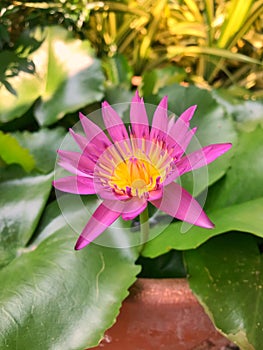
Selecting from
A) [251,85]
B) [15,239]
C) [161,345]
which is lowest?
[251,85]

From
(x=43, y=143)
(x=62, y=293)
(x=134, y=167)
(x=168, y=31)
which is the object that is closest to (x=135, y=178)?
(x=134, y=167)

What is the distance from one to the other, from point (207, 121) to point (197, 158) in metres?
0.20

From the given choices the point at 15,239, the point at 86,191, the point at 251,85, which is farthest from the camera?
the point at 251,85

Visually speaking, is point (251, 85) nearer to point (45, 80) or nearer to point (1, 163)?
point (45, 80)

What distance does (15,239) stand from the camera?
47cm

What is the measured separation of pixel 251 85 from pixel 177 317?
59cm

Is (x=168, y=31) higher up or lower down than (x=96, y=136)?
lower down

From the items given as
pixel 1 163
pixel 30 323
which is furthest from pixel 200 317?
pixel 1 163

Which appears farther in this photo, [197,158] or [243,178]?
[243,178]

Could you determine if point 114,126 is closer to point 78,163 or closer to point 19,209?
point 78,163

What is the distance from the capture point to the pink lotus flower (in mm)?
345

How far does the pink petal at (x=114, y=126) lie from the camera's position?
38 centimetres

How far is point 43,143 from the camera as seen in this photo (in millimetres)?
577

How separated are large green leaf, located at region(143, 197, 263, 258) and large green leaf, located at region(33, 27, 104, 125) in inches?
8.8
